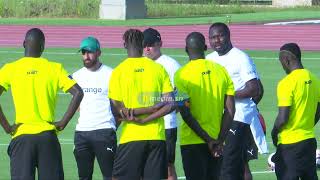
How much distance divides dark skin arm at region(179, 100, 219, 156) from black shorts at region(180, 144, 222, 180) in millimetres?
122

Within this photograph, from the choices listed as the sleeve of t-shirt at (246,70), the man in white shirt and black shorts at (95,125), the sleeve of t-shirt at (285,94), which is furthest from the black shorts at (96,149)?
the sleeve of t-shirt at (285,94)

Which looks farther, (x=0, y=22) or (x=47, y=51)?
(x=0, y=22)

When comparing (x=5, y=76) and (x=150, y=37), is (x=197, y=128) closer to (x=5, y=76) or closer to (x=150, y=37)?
(x=150, y=37)

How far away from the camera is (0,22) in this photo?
4172cm

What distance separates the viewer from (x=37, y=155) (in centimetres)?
1038

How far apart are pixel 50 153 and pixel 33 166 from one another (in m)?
0.23

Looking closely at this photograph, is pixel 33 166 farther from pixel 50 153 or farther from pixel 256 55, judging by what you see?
pixel 256 55

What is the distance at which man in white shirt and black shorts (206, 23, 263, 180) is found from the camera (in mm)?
12070

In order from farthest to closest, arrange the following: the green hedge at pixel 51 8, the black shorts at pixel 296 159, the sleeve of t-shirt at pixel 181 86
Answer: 1. the green hedge at pixel 51 8
2. the black shorts at pixel 296 159
3. the sleeve of t-shirt at pixel 181 86

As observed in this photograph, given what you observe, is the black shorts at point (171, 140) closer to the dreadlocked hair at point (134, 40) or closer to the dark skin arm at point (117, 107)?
the dark skin arm at point (117, 107)

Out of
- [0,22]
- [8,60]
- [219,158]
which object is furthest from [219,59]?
[0,22]

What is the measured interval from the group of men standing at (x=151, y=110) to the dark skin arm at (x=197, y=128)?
10 mm

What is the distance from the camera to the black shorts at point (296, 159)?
1113cm

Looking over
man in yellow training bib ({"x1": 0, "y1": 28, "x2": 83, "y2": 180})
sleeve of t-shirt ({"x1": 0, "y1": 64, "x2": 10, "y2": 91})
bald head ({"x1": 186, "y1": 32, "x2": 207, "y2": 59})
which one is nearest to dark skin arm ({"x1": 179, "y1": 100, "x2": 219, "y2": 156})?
bald head ({"x1": 186, "y1": 32, "x2": 207, "y2": 59})
